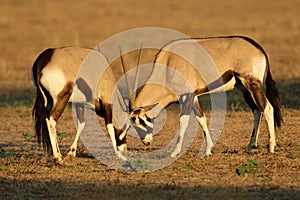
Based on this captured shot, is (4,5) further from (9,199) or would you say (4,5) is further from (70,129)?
(9,199)

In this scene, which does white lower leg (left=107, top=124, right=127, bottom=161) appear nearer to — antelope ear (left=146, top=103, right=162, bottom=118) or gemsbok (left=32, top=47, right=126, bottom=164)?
gemsbok (left=32, top=47, right=126, bottom=164)

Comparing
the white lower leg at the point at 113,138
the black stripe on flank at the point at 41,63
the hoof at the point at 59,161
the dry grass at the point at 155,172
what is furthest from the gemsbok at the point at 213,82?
the black stripe on flank at the point at 41,63

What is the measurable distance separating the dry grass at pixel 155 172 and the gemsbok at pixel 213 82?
0.61m

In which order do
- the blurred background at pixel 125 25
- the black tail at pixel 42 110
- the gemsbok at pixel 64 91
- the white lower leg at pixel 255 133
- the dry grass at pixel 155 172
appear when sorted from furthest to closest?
the blurred background at pixel 125 25 → the white lower leg at pixel 255 133 → the black tail at pixel 42 110 → the gemsbok at pixel 64 91 → the dry grass at pixel 155 172

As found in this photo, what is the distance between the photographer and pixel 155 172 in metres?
9.22

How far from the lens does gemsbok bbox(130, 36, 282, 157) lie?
1029 cm

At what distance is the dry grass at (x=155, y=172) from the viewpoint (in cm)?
829

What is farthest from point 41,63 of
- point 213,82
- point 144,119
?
point 213,82

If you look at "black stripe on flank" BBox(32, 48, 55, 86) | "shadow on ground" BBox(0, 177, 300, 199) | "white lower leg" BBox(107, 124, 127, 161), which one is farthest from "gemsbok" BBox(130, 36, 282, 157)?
"shadow on ground" BBox(0, 177, 300, 199)

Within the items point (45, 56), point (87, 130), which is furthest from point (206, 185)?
point (87, 130)

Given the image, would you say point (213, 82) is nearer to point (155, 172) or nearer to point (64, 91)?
point (155, 172)

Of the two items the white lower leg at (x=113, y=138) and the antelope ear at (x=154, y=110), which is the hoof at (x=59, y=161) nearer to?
the white lower leg at (x=113, y=138)

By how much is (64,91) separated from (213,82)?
85.2 inches

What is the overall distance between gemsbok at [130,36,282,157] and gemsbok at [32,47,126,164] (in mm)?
437
